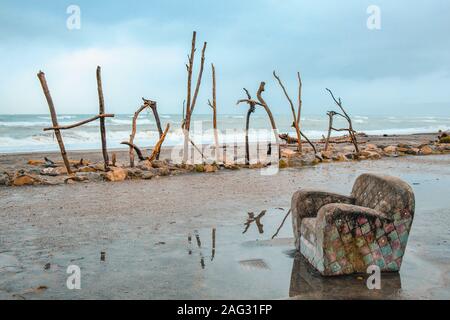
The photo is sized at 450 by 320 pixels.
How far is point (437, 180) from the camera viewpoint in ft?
39.7

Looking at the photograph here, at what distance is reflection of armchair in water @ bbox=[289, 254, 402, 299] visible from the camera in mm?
4301

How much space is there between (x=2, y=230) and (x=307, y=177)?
27.9 ft

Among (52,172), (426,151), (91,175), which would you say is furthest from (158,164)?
Answer: (426,151)

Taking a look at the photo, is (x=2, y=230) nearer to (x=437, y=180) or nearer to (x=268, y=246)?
(x=268, y=246)

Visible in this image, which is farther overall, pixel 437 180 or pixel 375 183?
pixel 437 180

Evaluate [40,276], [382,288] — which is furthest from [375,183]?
[40,276]

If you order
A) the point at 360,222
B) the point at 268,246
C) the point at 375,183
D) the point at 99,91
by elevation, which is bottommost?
the point at 268,246

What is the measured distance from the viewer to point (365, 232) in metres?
4.72

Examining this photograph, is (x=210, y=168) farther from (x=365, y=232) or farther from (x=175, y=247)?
(x=365, y=232)

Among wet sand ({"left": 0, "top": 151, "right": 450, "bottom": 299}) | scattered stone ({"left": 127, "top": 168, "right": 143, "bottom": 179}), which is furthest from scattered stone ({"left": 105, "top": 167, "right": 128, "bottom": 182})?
wet sand ({"left": 0, "top": 151, "right": 450, "bottom": 299})

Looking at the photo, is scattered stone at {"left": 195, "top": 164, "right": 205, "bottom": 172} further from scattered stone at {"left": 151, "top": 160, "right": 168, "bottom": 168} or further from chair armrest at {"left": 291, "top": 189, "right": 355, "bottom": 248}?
chair armrest at {"left": 291, "top": 189, "right": 355, "bottom": 248}

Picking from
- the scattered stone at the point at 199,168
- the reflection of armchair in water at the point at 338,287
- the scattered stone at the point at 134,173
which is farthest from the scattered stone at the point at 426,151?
the reflection of armchair in water at the point at 338,287

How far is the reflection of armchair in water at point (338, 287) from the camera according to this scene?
430 centimetres

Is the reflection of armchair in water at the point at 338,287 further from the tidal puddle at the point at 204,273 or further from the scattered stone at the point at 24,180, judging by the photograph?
the scattered stone at the point at 24,180
